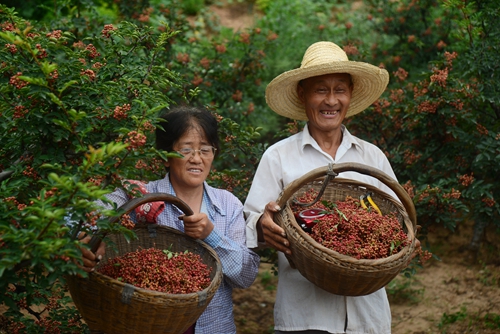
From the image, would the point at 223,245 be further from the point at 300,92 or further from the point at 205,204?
the point at 300,92

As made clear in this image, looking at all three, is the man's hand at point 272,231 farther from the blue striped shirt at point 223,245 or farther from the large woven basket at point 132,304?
the large woven basket at point 132,304

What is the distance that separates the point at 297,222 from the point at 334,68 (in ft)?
2.64

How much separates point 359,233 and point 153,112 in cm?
103

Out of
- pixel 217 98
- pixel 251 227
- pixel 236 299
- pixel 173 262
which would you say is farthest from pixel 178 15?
pixel 173 262

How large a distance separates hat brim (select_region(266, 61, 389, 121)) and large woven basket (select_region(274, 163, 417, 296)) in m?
0.54

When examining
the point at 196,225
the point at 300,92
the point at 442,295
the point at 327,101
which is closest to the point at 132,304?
the point at 196,225

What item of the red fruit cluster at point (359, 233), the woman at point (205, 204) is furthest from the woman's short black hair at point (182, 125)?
the red fruit cluster at point (359, 233)

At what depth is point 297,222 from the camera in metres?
2.87

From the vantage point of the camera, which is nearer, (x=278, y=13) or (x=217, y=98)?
(x=217, y=98)

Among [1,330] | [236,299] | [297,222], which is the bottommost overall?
[236,299]

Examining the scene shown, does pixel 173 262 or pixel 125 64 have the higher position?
pixel 125 64

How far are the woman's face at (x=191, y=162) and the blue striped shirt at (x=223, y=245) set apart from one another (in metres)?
0.09

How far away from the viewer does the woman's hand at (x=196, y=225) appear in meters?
2.75

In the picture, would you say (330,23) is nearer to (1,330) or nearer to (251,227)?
(251,227)
